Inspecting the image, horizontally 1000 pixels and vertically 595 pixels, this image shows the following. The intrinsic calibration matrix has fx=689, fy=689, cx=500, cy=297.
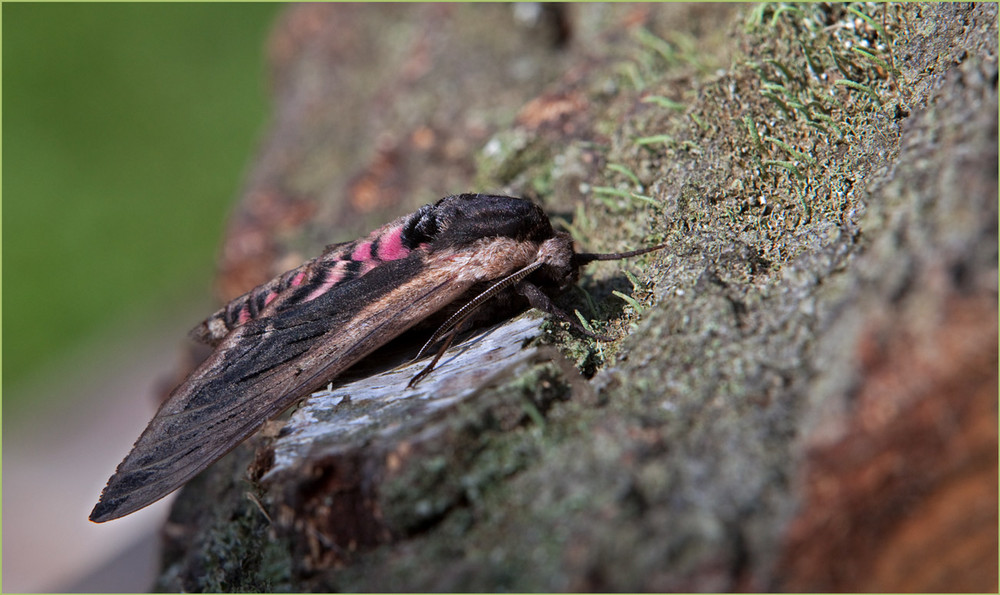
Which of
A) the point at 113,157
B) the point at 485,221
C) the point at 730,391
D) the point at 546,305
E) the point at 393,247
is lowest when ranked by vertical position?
the point at 730,391

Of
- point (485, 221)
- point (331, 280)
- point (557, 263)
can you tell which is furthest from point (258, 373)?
point (557, 263)

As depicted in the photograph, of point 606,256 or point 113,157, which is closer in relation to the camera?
point 606,256

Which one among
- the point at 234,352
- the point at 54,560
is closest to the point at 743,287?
the point at 234,352

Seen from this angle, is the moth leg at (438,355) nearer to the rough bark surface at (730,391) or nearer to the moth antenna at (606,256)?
the rough bark surface at (730,391)

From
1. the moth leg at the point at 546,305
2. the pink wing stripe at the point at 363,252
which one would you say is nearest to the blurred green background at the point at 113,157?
the pink wing stripe at the point at 363,252

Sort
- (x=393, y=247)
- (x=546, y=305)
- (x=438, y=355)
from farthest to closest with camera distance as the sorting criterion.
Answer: (x=393, y=247), (x=546, y=305), (x=438, y=355)

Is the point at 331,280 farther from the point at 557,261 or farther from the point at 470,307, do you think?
the point at 557,261

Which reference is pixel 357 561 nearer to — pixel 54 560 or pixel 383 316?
pixel 383 316
